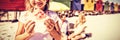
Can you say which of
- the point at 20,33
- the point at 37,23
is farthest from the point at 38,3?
the point at 20,33

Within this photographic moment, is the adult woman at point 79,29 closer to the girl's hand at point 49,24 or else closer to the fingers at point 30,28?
the girl's hand at point 49,24

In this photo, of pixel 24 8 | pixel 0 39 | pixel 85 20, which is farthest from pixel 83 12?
pixel 0 39

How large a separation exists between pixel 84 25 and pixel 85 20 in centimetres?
5

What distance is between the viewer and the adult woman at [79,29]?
1.54 m

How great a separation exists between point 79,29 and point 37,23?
0.45 m

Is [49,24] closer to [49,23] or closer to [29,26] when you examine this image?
[49,23]

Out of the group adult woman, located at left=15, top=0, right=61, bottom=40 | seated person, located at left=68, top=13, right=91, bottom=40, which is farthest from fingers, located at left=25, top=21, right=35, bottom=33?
seated person, located at left=68, top=13, right=91, bottom=40

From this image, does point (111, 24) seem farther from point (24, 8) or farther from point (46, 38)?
point (24, 8)

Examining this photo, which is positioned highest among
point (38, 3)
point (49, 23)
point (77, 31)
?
point (38, 3)

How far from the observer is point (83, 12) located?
5.21 ft

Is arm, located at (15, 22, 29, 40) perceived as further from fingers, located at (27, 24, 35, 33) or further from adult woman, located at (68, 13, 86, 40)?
adult woman, located at (68, 13, 86, 40)

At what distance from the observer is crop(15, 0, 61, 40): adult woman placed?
1233 millimetres

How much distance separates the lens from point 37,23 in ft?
4.29

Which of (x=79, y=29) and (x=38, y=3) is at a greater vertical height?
(x=38, y=3)
